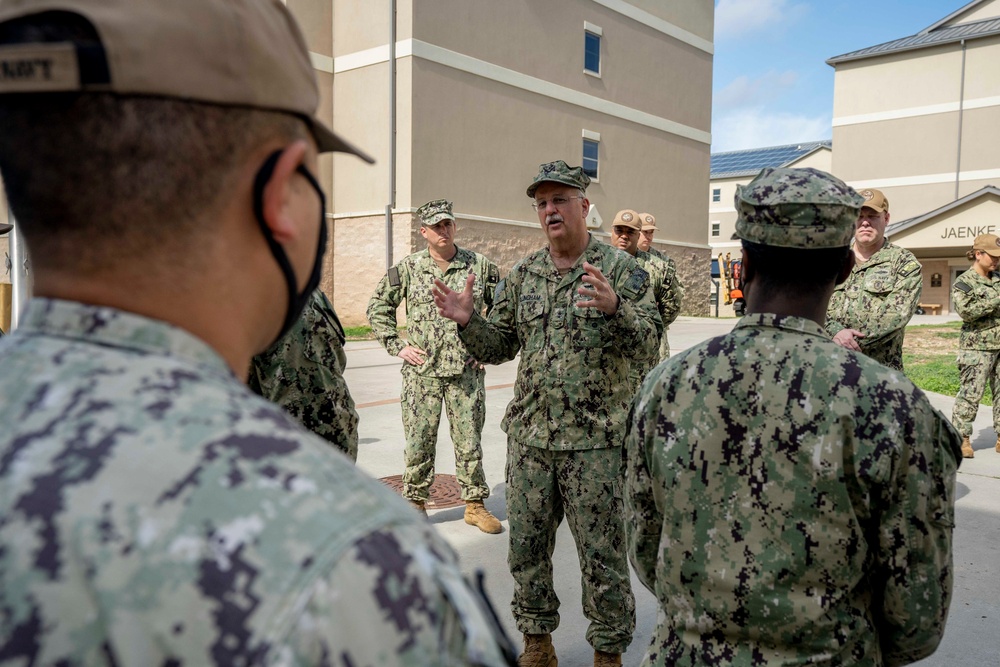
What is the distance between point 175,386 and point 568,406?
2.86 metres

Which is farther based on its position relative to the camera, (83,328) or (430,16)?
(430,16)

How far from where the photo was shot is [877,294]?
5.31m

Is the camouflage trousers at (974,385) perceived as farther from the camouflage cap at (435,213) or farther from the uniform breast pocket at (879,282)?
the camouflage cap at (435,213)

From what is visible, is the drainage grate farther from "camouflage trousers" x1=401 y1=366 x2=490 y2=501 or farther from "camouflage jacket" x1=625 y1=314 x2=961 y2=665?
"camouflage jacket" x1=625 y1=314 x2=961 y2=665

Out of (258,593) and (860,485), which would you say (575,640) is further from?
(258,593)

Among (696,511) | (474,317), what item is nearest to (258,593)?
(696,511)

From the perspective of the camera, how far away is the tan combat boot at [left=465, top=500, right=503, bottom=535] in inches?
202

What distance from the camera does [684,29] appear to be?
2486 cm

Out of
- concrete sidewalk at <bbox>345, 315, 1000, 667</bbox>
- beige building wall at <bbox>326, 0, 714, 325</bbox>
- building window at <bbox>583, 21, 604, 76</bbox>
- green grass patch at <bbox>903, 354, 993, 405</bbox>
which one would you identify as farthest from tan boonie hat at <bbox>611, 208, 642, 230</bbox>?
building window at <bbox>583, 21, 604, 76</bbox>

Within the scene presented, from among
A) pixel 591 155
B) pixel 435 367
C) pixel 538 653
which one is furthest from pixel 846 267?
pixel 591 155

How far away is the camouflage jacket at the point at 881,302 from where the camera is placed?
5.14 metres

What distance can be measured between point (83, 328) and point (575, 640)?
3370 mm

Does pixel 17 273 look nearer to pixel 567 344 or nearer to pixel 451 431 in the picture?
pixel 451 431

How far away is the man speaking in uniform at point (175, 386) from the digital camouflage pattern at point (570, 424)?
259cm
